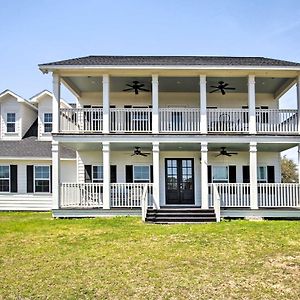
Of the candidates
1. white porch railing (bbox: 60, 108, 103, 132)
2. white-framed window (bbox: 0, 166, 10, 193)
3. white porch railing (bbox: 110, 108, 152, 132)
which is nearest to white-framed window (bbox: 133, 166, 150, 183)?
white porch railing (bbox: 110, 108, 152, 132)

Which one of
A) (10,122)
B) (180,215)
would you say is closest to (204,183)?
(180,215)

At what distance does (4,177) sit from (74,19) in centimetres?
1112

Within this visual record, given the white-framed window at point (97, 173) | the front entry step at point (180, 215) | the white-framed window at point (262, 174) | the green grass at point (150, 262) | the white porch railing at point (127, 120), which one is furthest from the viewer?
the white-framed window at point (262, 174)

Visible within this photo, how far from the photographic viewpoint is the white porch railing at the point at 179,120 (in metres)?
17.2

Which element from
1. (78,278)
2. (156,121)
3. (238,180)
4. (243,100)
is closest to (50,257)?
(78,278)

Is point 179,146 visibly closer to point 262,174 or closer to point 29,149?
point 262,174

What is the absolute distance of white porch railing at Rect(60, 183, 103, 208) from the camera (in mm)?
16859

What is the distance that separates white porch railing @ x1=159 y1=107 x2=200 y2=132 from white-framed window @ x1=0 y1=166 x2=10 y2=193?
922cm

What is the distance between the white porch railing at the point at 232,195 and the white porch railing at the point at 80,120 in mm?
5587

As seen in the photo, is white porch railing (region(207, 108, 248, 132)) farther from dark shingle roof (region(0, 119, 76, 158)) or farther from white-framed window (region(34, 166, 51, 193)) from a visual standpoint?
white-framed window (region(34, 166, 51, 193))

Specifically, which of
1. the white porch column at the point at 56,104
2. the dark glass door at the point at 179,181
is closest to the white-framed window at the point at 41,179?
the white porch column at the point at 56,104

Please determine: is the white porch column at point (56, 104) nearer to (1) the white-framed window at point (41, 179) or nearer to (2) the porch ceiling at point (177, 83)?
(2) the porch ceiling at point (177, 83)

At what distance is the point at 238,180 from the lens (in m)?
19.9

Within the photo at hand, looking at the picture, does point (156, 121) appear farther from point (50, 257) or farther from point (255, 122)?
point (50, 257)
